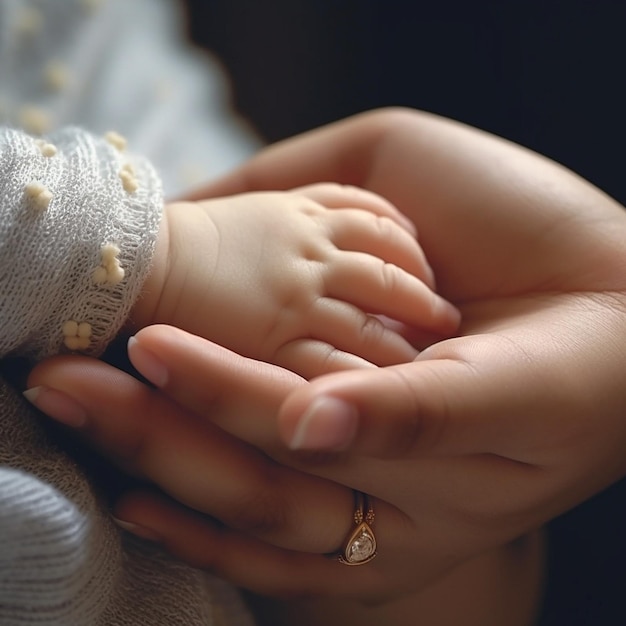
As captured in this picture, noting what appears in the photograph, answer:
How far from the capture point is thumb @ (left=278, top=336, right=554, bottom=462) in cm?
45

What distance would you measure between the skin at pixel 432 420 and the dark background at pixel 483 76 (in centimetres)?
25

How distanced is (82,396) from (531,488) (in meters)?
0.34

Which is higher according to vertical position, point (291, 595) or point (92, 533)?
point (92, 533)

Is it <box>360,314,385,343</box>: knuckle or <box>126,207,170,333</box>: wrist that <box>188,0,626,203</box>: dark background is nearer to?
<box>360,314,385,343</box>: knuckle

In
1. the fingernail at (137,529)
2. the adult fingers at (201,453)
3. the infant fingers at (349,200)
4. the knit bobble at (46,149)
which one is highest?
the knit bobble at (46,149)

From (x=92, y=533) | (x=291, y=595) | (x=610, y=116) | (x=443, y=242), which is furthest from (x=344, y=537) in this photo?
(x=610, y=116)

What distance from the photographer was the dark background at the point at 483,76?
97 centimetres

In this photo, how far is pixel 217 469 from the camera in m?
0.57

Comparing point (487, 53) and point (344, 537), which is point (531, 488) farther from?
point (487, 53)

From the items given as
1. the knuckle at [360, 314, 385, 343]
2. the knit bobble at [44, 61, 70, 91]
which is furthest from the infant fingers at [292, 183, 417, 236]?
the knit bobble at [44, 61, 70, 91]

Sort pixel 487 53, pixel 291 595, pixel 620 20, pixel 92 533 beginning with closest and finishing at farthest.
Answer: pixel 92 533
pixel 291 595
pixel 620 20
pixel 487 53

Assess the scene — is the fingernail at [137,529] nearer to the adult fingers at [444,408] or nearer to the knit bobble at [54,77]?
the adult fingers at [444,408]

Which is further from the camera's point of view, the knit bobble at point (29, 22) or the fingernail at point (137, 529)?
the knit bobble at point (29, 22)

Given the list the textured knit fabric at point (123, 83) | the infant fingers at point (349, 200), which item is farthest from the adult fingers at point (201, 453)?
the textured knit fabric at point (123, 83)
